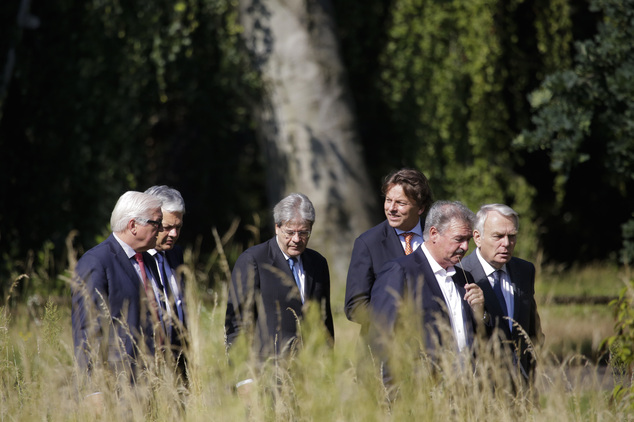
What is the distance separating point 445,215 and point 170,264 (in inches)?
62.0

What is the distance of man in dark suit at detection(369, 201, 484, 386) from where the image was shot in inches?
146

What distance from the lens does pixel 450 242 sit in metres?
3.80

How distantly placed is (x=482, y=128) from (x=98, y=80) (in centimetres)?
525

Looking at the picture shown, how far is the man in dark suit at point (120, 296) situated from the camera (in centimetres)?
363

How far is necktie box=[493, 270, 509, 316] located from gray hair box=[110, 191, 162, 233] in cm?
185

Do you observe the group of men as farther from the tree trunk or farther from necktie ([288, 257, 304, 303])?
the tree trunk

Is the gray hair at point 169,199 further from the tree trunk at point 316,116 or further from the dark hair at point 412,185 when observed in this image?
the tree trunk at point 316,116

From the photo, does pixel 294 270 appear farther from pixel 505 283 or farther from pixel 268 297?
pixel 505 283

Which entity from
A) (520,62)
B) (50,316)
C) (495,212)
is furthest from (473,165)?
(50,316)

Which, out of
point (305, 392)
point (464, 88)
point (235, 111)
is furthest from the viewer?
point (235, 111)

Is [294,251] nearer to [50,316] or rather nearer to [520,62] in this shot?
[50,316]

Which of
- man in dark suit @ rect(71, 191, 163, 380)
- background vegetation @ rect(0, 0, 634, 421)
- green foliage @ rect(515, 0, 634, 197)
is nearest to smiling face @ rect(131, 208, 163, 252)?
man in dark suit @ rect(71, 191, 163, 380)

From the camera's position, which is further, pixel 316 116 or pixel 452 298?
pixel 316 116

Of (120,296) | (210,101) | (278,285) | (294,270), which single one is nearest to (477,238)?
(294,270)
